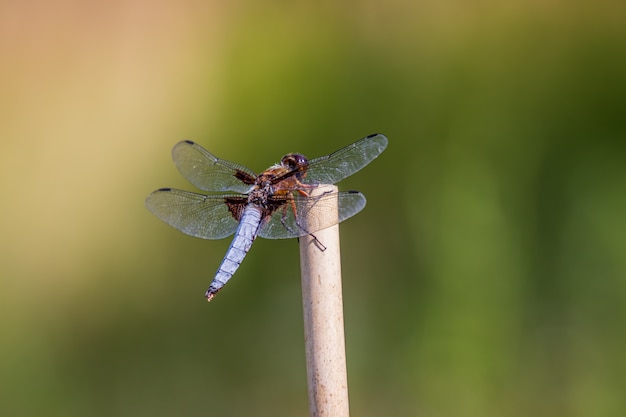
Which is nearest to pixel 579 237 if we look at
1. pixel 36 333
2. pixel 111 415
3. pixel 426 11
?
pixel 426 11

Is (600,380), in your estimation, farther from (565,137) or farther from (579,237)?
(565,137)

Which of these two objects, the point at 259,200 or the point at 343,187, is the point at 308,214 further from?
the point at 343,187

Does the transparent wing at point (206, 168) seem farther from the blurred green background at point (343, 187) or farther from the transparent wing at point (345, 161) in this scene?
the blurred green background at point (343, 187)

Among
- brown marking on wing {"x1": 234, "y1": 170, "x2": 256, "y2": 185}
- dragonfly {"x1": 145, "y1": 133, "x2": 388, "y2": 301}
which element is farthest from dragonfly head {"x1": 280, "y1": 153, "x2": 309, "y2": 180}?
brown marking on wing {"x1": 234, "y1": 170, "x2": 256, "y2": 185}

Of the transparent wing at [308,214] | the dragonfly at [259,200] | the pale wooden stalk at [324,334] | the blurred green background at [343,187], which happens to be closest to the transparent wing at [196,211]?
the dragonfly at [259,200]

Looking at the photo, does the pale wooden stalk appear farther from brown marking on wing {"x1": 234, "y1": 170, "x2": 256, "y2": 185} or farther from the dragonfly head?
brown marking on wing {"x1": 234, "y1": 170, "x2": 256, "y2": 185}

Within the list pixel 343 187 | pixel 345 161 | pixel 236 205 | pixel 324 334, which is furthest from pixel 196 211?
pixel 343 187
